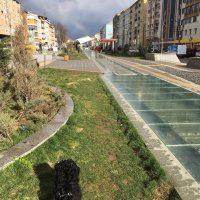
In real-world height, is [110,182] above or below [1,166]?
below

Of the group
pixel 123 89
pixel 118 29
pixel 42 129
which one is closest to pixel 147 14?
pixel 118 29

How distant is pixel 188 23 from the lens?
5125 centimetres

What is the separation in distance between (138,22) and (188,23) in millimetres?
43069

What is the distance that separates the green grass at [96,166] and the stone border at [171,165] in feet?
0.42

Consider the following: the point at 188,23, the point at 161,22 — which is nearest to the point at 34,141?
the point at 188,23

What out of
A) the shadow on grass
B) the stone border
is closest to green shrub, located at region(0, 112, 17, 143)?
the shadow on grass

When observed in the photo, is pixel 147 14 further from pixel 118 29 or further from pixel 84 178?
pixel 84 178

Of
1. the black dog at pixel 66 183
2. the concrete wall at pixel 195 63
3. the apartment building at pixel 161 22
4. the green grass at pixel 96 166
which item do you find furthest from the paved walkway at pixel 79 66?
the apartment building at pixel 161 22

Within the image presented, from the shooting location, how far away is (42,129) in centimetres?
459

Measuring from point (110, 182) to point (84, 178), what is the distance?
394 millimetres

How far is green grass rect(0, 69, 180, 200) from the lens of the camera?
2.91 metres

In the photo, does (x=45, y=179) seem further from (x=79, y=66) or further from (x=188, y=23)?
(x=188, y=23)

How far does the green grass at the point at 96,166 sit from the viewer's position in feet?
9.54

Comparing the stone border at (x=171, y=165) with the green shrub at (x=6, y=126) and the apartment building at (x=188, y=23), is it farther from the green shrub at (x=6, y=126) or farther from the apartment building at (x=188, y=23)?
the apartment building at (x=188, y=23)
